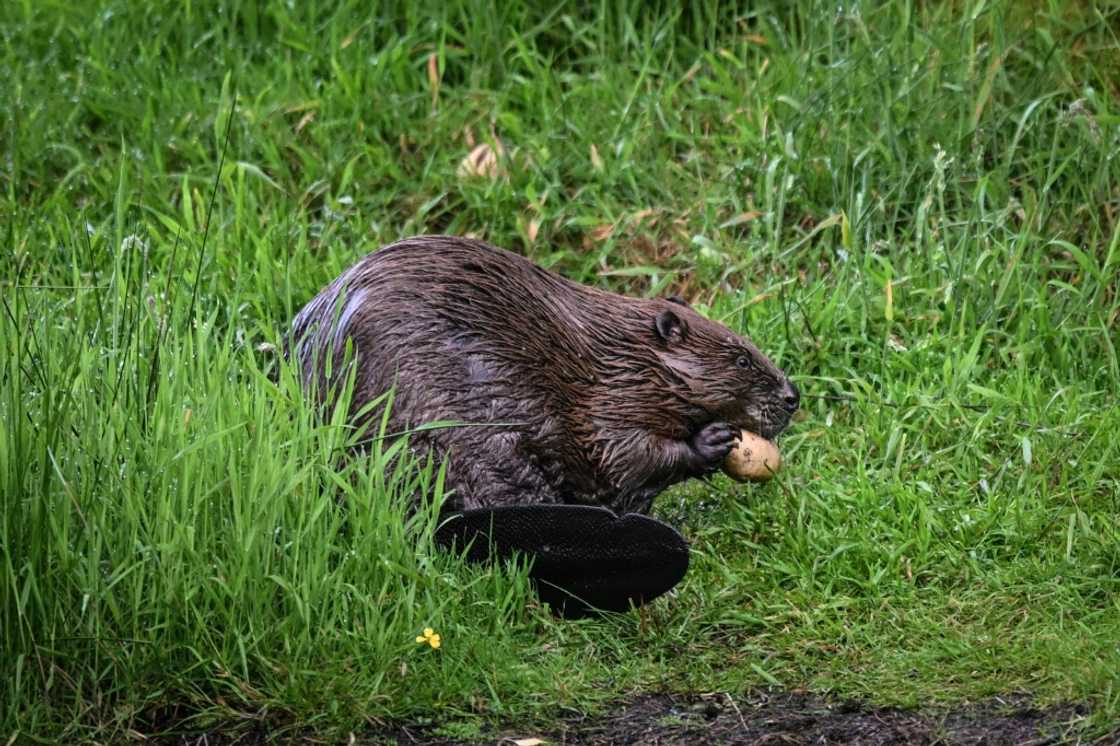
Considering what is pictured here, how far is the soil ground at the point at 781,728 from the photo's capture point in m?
3.26

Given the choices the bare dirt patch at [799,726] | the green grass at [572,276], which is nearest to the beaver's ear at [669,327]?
the green grass at [572,276]

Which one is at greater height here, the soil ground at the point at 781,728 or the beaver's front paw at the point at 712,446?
the beaver's front paw at the point at 712,446

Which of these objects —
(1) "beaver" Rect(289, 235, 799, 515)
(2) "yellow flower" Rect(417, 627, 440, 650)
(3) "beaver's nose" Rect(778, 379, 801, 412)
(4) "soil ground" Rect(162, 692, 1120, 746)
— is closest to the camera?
(4) "soil ground" Rect(162, 692, 1120, 746)

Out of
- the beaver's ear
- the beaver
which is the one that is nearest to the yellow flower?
the beaver

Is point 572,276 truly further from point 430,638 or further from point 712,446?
point 430,638

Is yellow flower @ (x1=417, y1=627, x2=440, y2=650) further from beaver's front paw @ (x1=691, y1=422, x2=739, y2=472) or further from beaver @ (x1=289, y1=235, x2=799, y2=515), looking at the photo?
beaver's front paw @ (x1=691, y1=422, x2=739, y2=472)

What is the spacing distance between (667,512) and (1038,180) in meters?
1.92

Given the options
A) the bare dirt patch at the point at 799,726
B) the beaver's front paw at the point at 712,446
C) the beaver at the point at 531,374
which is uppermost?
the beaver at the point at 531,374

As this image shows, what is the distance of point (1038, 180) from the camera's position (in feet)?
18.2

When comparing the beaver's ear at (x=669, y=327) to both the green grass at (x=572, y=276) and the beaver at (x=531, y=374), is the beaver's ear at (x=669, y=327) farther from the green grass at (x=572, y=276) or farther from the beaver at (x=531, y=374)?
the green grass at (x=572, y=276)

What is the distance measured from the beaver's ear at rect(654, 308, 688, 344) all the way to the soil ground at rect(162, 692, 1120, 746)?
1.23 metres

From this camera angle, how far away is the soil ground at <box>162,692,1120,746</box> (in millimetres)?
3258

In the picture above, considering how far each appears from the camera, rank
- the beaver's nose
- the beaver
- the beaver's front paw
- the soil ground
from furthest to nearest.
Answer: the beaver's nose
the beaver's front paw
the beaver
the soil ground

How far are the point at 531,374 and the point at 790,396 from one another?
0.94 metres
